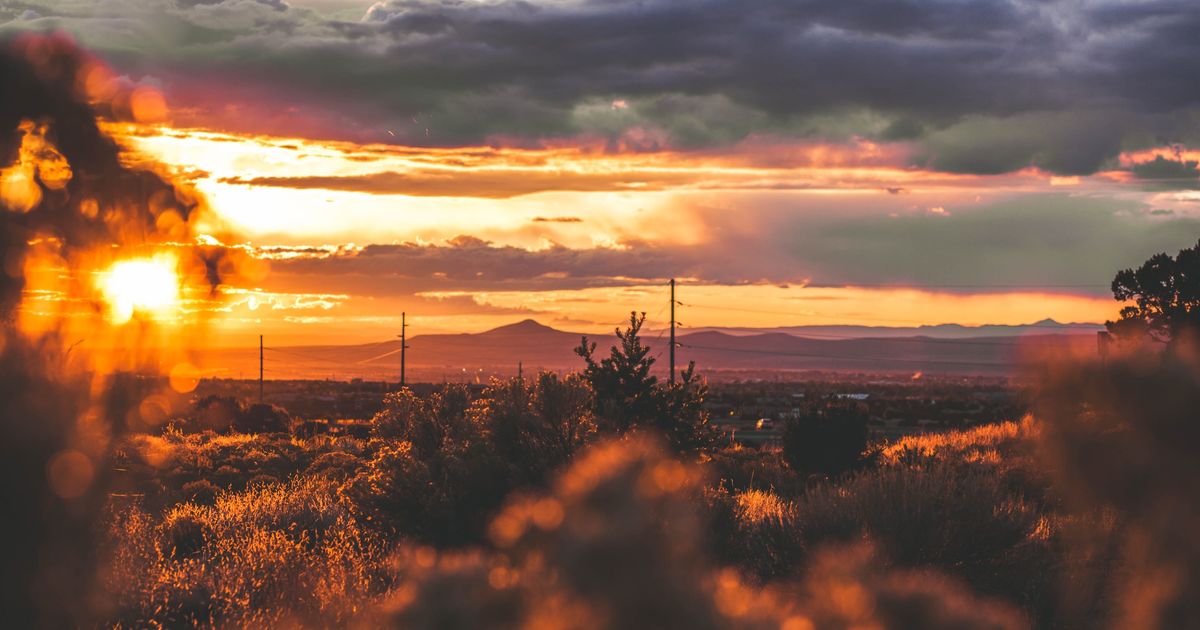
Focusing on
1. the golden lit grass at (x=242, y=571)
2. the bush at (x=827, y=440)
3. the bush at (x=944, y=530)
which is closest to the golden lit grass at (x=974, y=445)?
the bush at (x=827, y=440)

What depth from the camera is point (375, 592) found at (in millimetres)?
11992

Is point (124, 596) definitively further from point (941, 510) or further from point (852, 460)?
point (852, 460)

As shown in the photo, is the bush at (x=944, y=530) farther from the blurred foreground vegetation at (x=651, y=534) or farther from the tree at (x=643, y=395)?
the tree at (x=643, y=395)

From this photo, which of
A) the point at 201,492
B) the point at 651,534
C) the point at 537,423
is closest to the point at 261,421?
the point at 201,492

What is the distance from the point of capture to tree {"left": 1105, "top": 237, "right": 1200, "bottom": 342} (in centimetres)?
4659

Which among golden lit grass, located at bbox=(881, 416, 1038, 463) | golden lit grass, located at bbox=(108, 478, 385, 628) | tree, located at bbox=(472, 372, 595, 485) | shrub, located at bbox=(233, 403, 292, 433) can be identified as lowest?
shrub, located at bbox=(233, 403, 292, 433)

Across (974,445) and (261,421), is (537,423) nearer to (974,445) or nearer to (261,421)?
(974,445)

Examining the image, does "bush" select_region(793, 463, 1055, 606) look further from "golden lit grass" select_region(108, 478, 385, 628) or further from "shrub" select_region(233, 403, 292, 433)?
"shrub" select_region(233, 403, 292, 433)

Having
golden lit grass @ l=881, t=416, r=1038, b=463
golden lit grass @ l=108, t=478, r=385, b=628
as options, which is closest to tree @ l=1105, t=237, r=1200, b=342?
golden lit grass @ l=881, t=416, r=1038, b=463

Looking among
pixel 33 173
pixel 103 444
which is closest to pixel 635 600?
pixel 103 444

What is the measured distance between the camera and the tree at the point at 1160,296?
153ft

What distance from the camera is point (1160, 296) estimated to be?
47.9m

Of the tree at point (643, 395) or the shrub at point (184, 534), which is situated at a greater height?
the tree at point (643, 395)

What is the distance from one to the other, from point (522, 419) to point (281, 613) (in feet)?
16.9
